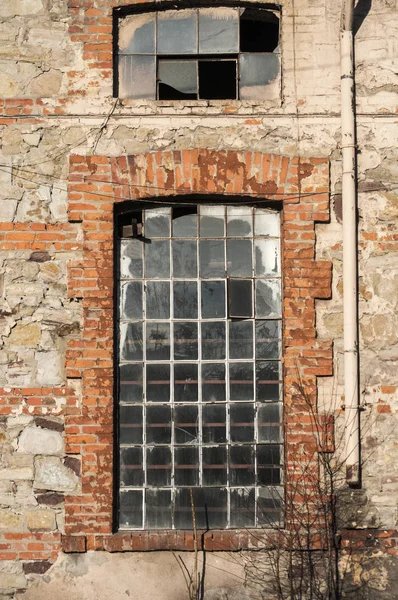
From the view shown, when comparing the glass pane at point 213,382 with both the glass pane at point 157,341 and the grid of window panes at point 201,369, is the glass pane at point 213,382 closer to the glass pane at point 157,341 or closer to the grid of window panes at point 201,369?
the grid of window panes at point 201,369

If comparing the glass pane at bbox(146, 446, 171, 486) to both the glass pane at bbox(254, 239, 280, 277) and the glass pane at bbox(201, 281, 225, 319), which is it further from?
the glass pane at bbox(254, 239, 280, 277)

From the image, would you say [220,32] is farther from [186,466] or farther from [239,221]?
[186,466]

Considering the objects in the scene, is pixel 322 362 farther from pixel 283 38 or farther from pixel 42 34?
pixel 42 34

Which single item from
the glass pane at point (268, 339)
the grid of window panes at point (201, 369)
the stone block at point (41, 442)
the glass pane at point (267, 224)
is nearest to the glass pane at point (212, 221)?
the grid of window panes at point (201, 369)

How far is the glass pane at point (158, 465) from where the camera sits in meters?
6.69

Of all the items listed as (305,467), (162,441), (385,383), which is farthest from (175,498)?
(385,383)

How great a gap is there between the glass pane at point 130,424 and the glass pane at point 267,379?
40.3 inches

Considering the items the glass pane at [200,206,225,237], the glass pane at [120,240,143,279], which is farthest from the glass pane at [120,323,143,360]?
the glass pane at [200,206,225,237]

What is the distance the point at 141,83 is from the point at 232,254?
1702 millimetres

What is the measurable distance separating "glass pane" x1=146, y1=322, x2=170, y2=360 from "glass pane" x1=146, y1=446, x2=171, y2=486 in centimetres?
77

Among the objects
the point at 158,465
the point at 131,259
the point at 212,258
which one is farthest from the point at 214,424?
the point at 131,259

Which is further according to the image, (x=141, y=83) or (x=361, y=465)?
(x=141, y=83)

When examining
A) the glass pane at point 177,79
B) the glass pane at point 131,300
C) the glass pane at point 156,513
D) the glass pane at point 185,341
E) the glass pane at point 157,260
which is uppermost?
the glass pane at point 177,79

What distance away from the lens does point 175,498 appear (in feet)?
21.9
